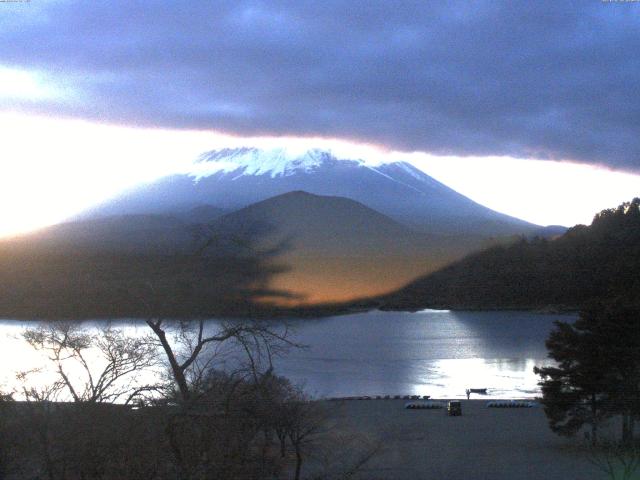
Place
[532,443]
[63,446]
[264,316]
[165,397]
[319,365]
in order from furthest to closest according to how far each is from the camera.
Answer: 1. [319,365]
2. [532,443]
3. [264,316]
4. [165,397]
5. [63,446]

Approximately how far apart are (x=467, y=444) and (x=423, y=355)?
1102cm

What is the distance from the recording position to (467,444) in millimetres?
9141

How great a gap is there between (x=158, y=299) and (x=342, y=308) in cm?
588

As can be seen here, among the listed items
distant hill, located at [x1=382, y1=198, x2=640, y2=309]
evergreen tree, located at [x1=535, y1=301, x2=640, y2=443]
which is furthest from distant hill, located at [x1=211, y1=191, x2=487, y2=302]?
evergreen tree, located at [x1=535, y1=301, x2=640, y2=443]

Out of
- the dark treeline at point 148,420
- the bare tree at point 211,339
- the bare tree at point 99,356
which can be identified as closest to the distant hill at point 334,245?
the bare tree at point 211,339

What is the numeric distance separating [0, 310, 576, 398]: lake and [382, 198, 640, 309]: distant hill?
720 millimetres

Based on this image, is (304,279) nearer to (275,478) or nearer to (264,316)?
(264,316)

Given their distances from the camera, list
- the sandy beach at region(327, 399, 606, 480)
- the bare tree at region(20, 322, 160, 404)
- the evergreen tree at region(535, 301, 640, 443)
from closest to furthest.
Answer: the bare tree at region(20, 322, 160, 404)
the sandy beach at region(327, 399, 606, 480)
the evergreen tree at region(535, 301, 640, 443)

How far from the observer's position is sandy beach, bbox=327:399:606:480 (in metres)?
6.59

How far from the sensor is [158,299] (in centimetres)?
415

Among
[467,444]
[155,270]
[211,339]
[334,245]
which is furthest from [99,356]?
[334,245]

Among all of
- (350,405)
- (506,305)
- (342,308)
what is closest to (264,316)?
(342,308)

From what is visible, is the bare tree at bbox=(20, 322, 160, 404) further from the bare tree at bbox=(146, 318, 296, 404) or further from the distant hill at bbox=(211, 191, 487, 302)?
the distant hill at bbox=(211, 191, 487, 302)

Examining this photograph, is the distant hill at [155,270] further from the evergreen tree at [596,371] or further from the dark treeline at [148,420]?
the evergreen tree at [596,371]
